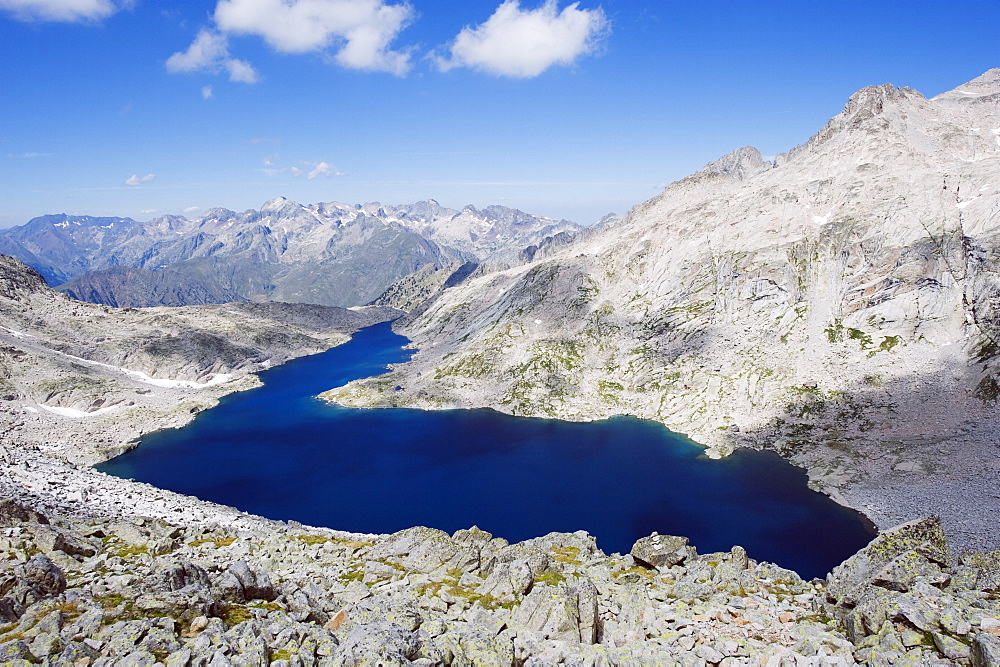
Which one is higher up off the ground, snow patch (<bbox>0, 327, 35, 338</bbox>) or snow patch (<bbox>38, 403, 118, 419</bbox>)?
snow patch (<bbox>0, 327, 35, 338</bbox>)

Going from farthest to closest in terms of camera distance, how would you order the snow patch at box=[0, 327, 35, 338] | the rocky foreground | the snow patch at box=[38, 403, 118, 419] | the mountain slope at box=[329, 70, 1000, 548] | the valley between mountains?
the snow patch at box=[0, 327, 35, 338] < the snow patch at box=[38, 403, 118, 419] < the mountain slope at box=[329, 70, 1000, 548] < the valley between mountains < the rocky foreground

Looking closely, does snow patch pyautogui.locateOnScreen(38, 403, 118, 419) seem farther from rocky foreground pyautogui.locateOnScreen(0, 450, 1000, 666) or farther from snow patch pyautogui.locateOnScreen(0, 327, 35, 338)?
rocky foreground pyautogui.locateOnScreen(0, 450, 1000, 666)

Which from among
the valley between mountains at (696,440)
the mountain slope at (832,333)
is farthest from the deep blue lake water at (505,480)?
the mountain slope at (832,333)

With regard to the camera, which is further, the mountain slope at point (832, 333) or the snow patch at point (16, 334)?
the snow patch at point (16, 334)

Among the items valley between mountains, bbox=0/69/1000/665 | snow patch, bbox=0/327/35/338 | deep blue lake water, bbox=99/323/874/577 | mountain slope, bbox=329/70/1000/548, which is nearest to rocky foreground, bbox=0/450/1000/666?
valley between mountains, bbox=0/69/1000/665

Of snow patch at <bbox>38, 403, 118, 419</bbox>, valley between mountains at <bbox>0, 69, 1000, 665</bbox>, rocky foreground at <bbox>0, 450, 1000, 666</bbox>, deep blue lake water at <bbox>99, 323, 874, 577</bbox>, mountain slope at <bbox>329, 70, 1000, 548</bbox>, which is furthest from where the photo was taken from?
snow patch at <bbox>38, 403, 118, 419</bbox>

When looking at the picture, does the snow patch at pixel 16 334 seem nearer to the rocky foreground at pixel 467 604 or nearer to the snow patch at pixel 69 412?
the snow patch at pixel 69 412
